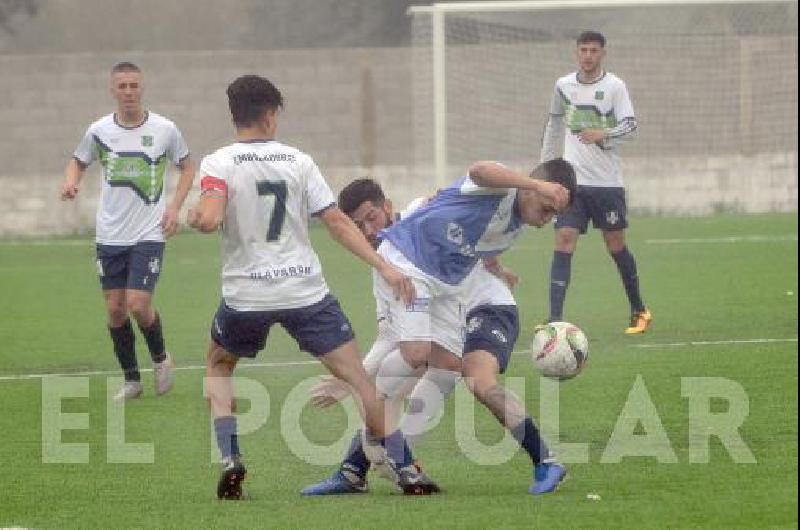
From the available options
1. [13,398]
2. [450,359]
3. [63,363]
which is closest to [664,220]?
[63,363]

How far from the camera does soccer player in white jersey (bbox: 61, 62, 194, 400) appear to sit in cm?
1284

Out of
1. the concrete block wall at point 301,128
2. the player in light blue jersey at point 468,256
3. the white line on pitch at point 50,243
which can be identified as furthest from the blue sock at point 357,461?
the concrete block wall at point 301,128

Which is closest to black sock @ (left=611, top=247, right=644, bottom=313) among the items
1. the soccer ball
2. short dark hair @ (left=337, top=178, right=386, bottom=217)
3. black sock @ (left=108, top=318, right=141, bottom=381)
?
black sock @ (left=108, top=318, right=141, bottom=381)

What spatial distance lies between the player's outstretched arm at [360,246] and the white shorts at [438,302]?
1.16ft

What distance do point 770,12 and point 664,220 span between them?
140 inches

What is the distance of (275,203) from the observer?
→ 880 cm

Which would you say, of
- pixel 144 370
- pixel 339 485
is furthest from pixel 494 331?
pixel 144 370

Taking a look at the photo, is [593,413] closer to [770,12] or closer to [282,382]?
[282,382]

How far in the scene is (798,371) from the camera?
12.8 metres

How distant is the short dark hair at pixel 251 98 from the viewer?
28.7 feet

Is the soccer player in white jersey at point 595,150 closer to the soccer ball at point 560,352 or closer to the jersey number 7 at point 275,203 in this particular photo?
the soccer ball at point 560,352

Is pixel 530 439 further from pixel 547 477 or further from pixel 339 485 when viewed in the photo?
pixel 339 485

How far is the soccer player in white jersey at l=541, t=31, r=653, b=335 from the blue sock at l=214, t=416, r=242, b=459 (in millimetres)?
6819

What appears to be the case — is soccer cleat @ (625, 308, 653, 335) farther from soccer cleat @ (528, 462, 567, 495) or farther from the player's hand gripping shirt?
soccer cleat @ (528, 462, 567, 495)
